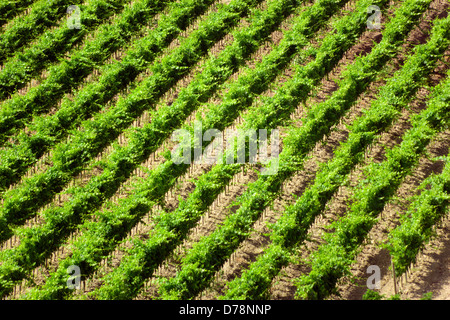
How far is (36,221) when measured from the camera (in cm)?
1488

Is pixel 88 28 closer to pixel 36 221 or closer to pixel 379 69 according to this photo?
pixel 36 221

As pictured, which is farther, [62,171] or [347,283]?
[62,171]

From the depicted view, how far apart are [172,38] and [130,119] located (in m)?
3.63

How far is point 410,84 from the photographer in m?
16.0

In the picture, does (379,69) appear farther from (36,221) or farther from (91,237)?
(36,221)

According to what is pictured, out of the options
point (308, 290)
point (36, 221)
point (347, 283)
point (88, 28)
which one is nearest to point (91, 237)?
point (36, 221)

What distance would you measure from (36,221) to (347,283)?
28.2 ft

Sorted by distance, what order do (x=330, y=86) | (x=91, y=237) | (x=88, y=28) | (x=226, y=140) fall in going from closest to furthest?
(x=91, y=237)
(x=226, y=140)
(x=330, y=86)
(x=88, y=28)

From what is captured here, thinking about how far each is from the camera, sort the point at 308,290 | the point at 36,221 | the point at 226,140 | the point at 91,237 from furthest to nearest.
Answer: the point at 226,140, the point at 36,221, the point at 91,237, the point at 308,290

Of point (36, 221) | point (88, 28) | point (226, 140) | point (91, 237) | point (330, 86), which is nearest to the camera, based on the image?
point (91, 237)

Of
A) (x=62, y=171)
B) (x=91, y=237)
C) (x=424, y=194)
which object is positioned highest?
(x=62, y=171)

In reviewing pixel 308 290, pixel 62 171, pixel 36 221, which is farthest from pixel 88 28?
pixel 308 290

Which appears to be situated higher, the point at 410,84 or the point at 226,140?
the point at 410,84

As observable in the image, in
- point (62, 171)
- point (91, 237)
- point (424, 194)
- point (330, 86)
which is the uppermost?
point (330, 86)
